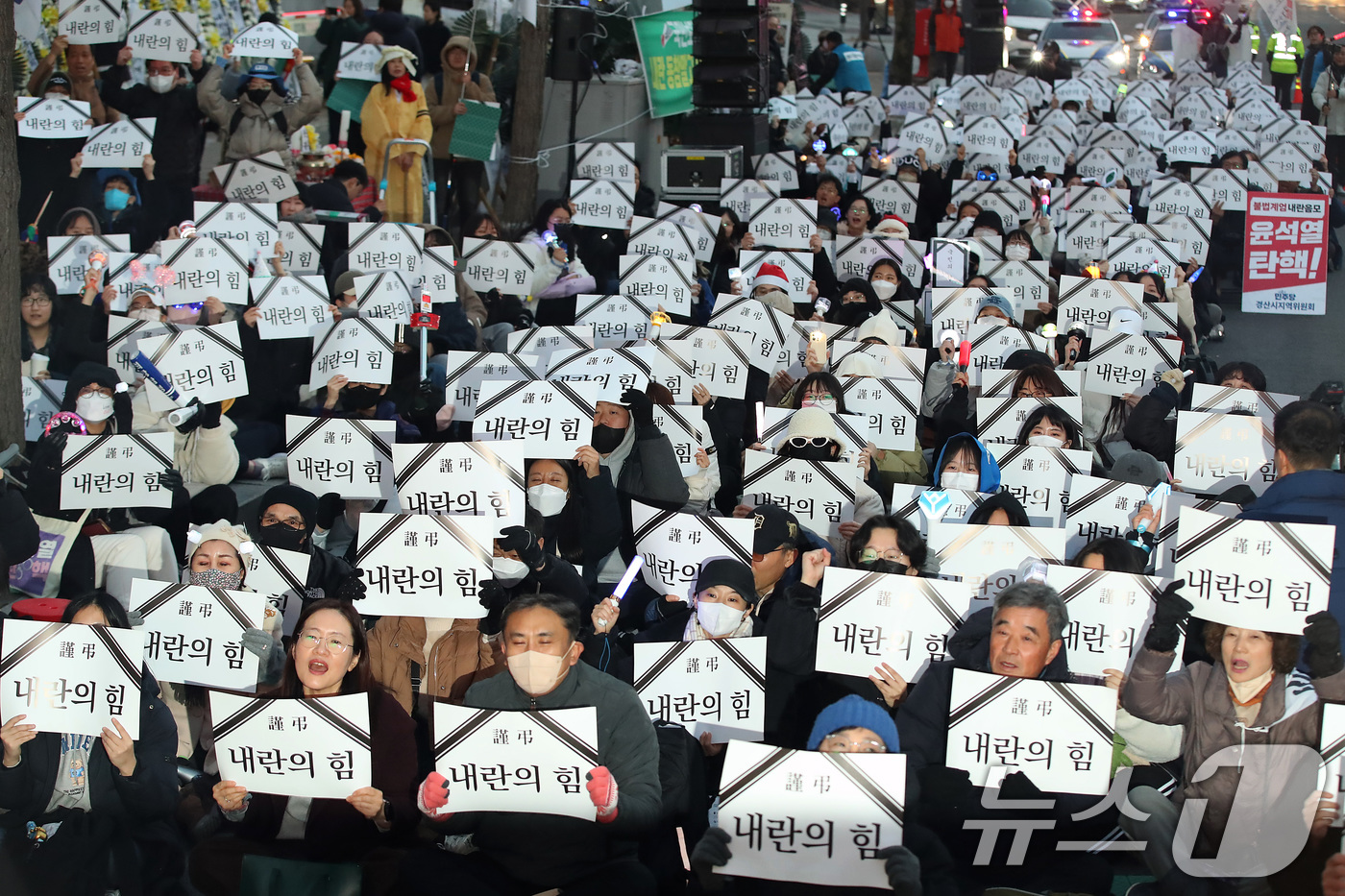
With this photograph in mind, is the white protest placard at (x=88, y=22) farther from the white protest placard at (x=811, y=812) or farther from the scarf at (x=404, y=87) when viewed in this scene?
the white protest placard at (x=811, y=812)

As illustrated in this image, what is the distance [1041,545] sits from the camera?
236 inches

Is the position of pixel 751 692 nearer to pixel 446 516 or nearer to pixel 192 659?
pixel 446 516

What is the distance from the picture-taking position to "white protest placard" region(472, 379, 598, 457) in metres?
6.96

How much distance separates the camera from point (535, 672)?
488 cm

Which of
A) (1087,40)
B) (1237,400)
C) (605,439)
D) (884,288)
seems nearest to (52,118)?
(605,439)

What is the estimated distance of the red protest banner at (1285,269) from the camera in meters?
13.7

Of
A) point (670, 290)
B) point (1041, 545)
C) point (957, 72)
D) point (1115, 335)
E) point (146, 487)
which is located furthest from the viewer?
point (957, 72)

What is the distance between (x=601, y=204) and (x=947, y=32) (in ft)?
48.9

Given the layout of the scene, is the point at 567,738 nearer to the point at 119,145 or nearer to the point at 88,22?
the point at 119,145

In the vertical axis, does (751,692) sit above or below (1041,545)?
below

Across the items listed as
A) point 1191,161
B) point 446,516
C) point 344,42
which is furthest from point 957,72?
point 446,516

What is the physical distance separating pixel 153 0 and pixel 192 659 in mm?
11258

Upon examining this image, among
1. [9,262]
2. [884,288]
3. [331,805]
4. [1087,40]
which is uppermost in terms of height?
[1087,40]

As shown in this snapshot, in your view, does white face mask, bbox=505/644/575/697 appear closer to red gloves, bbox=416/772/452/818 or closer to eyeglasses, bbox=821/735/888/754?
red gloves, bbox=416/772/452/818
